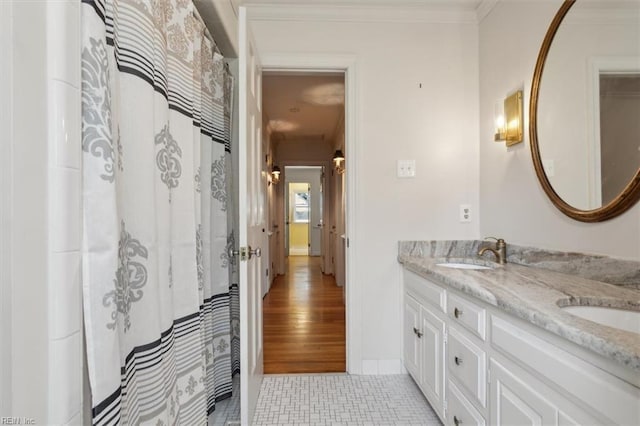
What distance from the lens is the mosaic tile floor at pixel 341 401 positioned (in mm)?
1647

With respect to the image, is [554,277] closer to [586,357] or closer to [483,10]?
[586,357]

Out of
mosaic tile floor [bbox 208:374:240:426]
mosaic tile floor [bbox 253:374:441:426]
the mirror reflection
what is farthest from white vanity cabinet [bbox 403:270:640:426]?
mosaic tile floor [bbox 208:374:240:426]

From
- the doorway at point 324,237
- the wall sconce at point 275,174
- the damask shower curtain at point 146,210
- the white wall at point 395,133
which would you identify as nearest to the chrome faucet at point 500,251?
the white wall at point 395,133

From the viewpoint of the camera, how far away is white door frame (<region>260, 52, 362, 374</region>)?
6.87 ft

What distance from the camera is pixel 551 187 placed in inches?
59.4

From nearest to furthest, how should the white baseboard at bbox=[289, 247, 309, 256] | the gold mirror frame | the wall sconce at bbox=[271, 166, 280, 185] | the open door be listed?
1. the gold mirror frame
2. the open door
3. the wall sconce at bbox=[271, 166, 280, 185]
4. the white baseboard at bbox=[289, 247, 309, 256]

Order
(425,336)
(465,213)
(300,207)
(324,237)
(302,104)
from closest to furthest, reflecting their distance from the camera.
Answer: (425,336) → (465,213) → (302,104) → (324,237) → (300,207)

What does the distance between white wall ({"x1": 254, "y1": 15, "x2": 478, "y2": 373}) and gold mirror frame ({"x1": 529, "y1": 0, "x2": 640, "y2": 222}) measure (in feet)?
1.85

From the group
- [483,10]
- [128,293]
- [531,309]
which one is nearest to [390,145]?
[483,10]

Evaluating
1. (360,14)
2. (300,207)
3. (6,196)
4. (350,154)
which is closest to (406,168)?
(350,154)

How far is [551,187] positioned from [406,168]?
86cm

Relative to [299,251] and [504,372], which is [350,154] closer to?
[504,372]

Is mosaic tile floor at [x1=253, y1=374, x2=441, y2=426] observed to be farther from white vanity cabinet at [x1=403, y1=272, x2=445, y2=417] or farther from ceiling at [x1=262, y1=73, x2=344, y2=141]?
ceiling at [x1=262, y1=73, x2=344, y2=141]

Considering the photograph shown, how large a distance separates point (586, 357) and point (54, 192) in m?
1.28
